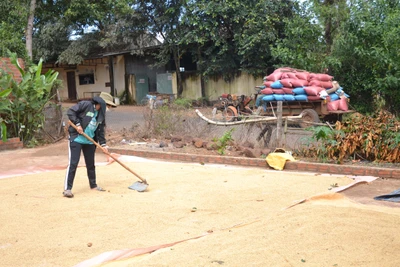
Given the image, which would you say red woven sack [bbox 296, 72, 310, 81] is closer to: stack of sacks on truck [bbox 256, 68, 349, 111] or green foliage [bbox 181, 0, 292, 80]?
stack of sacks on truck [bbox 256, 68, 349, 111]

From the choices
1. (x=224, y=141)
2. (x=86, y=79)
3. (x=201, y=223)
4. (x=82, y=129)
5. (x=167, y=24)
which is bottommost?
(x=201, y=223)

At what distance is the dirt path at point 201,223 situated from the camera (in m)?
3.67

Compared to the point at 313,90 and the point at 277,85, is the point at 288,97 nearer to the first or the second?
the point at 277,85

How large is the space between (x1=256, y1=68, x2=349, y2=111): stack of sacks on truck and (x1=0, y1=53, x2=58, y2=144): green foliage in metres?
5.71

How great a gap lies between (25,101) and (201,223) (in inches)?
286

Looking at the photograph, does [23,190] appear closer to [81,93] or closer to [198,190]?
[198,190]

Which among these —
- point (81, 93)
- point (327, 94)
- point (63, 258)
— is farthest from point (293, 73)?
point (81, 93)

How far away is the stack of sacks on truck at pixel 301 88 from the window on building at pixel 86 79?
16638 mm

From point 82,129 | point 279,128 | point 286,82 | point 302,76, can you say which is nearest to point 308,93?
point 302,76

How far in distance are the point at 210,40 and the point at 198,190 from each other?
48.4 feet

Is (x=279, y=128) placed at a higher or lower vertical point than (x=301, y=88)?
lower

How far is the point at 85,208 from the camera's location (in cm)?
528

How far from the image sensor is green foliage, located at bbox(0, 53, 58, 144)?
33.4 ft

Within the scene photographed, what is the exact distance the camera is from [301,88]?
38.7 ft
